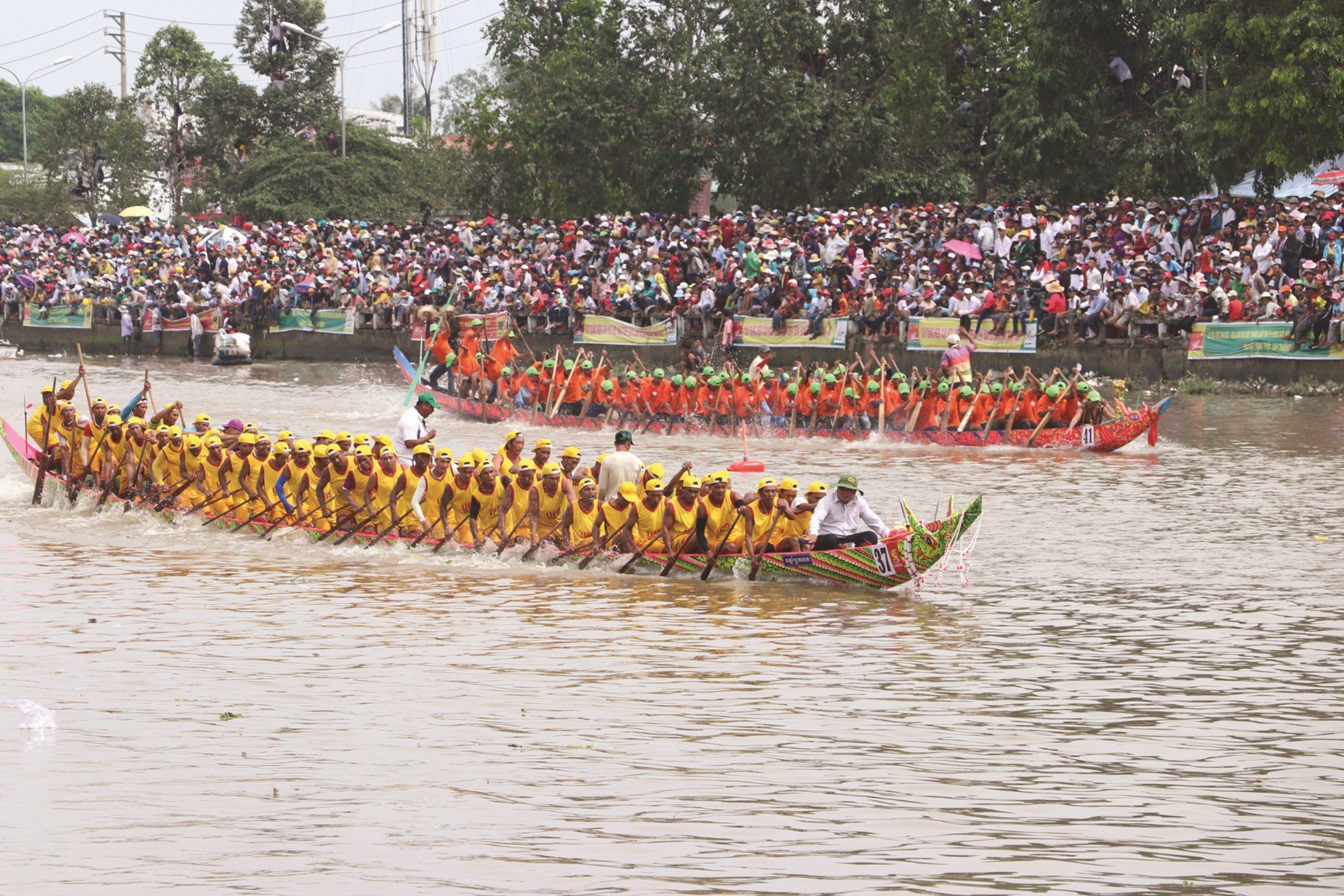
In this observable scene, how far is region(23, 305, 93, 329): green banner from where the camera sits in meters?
43.1

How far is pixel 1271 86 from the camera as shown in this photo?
86.2 feet

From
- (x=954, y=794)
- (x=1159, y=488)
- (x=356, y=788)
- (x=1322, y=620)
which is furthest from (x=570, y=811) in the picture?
(x=1159, y=488)

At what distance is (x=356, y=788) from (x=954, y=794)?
281cm

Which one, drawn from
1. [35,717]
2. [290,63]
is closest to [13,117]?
[290,63]

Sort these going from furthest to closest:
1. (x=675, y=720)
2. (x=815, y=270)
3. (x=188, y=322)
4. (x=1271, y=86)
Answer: (x=188, y=322) → (x=815, y=270) → (x=1271, y=86) → (x=675, y=720)

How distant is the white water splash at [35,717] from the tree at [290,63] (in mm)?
45779

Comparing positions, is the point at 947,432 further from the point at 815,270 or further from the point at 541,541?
the point at 541,541

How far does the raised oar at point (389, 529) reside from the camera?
14479 mm

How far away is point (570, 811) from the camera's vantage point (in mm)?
7359

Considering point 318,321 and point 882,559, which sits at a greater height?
point 318,321

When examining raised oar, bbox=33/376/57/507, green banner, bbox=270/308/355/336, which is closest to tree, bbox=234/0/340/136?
green banner, bbox=270/308/355/336

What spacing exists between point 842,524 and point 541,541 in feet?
8.78

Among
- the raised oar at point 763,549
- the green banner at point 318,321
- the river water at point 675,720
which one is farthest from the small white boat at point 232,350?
the raised oar at point 763,549

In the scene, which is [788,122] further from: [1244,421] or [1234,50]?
[1244,421]
